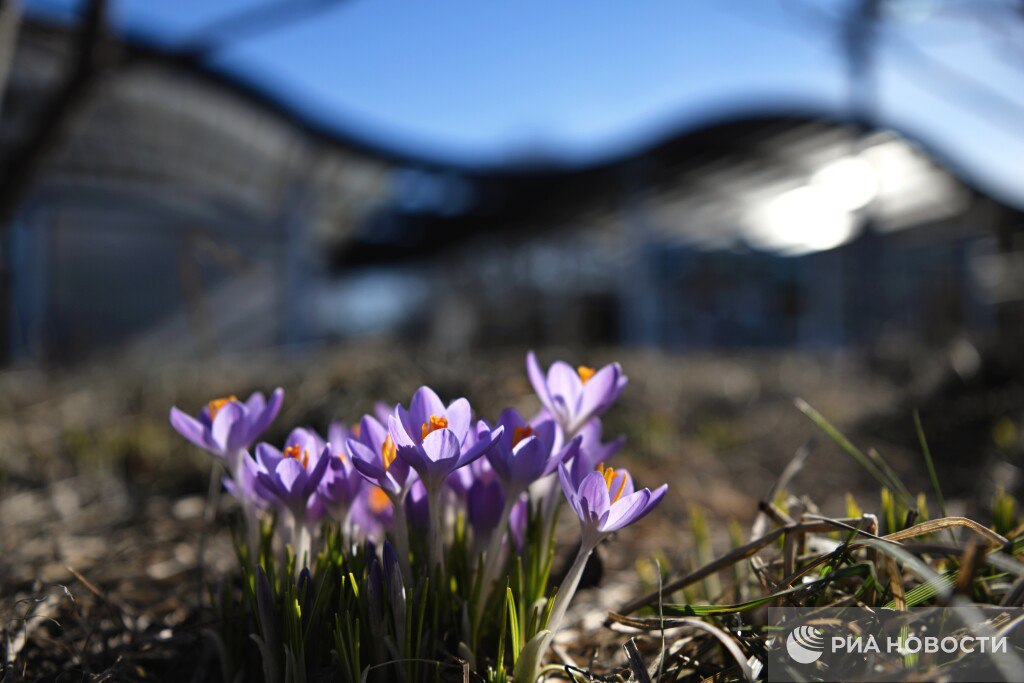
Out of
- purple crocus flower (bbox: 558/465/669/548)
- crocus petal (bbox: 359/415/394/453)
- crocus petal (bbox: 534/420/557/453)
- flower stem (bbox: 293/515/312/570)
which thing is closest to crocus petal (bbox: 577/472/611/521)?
purple crocus flower (bbox: 558/465/669/548)

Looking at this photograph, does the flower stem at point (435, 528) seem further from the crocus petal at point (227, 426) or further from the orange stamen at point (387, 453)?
the crocus petal at point (227, 426)

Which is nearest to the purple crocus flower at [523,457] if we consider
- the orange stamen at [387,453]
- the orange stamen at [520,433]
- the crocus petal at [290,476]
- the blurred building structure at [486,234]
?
the orange stamen at [520,433]

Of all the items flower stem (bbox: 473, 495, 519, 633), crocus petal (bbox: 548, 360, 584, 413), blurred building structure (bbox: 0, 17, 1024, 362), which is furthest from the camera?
blurred building structure (bbox: 0, 17, 1024, 362)

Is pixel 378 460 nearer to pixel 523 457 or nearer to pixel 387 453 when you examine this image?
pixel 387 453

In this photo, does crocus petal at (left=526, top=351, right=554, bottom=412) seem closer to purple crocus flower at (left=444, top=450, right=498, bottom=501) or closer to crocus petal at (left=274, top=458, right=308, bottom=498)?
purple crocus flower at (left=444, top=450, right=498, bottom=501)

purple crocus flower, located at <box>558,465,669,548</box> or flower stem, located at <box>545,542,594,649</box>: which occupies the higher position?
purple crocus flower, located at <box>558,465,669,548</box>

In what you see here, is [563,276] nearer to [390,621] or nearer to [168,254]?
[168,254]

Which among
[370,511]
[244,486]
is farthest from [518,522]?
[244,486]
